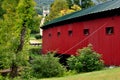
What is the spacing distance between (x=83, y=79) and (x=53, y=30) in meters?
18.9

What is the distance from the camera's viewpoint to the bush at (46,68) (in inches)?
680

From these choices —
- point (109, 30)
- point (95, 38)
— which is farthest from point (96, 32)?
point (109, 30)

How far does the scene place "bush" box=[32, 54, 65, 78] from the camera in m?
17.3

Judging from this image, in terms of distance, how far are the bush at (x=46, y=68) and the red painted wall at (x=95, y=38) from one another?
357cm

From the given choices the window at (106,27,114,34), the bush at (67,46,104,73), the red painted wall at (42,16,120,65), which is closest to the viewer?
the bush at (67,46,104,73)

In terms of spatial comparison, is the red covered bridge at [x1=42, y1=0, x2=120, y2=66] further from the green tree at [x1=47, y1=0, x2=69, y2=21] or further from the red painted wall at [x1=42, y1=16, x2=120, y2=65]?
the green tree at [x1=47, y1=0, x2=69, y2=21]

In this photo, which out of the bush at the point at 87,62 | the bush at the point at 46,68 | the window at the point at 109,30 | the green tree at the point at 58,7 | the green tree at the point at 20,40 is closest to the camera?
the bush at the point at 46,68

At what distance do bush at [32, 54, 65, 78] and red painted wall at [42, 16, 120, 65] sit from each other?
3.57 m

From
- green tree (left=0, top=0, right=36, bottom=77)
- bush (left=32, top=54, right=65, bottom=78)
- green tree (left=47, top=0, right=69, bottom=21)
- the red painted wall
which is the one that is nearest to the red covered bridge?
the red painted wall

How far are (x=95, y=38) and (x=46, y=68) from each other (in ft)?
18.2

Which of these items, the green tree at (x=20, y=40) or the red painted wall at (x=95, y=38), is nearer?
the green tree at (x=20, y=40)

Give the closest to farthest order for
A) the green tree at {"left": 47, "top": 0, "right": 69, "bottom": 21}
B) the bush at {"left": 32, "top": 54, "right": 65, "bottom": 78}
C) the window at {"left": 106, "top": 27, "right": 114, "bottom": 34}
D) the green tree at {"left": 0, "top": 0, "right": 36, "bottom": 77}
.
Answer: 1. the bush at {"left": 32, "top": 54, "right": 65, "bottom": 78}
2. the green tree at {"left": 0, "top": 0, "right": 36, "bottom": 77}
3. the window at {"left": 106, "top": 27, "right": 114, "bottom": 34}
4. the green tree at {"left": 47, "top": 0, "right": 69, "bottom": 21}

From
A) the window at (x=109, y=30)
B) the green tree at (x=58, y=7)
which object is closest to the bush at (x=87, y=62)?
the window at (x=109, y=30)

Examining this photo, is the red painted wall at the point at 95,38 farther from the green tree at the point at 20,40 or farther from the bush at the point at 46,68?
the green tree at the point at 20,40
